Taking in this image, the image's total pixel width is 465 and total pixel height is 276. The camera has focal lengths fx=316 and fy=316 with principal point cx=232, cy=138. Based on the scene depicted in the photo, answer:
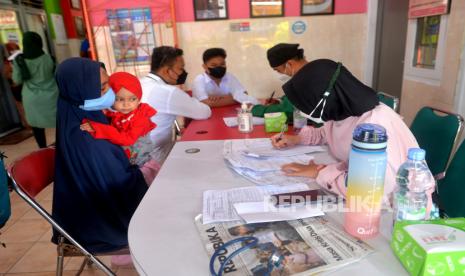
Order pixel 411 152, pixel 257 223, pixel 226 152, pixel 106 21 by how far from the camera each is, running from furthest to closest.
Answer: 1. pixel 106 21
2. pixel 226 152
3. pixel 257 223
4. pixel 411 152

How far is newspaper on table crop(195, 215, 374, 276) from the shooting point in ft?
2.19

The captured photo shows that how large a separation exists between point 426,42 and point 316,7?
150 cm

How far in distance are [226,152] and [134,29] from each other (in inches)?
122

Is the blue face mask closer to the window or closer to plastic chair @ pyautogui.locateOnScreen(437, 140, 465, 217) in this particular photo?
plastic chair @ pyautogui.locateOnScreen(437, 140, 465, 217)

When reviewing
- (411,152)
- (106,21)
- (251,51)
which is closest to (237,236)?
(411,152)

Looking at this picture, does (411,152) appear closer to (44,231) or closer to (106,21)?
(44,231)

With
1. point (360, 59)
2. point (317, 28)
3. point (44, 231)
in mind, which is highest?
point (317, 28)

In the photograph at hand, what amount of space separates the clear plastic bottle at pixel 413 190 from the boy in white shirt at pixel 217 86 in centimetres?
194

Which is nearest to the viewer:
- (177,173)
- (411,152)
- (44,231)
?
(411,152)

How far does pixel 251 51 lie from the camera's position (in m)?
4.02

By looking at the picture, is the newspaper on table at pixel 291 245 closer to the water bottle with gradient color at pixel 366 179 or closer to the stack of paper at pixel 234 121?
the water bottle with gradient color at pixel 366 179

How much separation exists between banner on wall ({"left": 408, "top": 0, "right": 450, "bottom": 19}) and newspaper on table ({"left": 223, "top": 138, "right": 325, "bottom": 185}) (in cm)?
180

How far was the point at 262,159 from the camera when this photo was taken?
51.5 inches

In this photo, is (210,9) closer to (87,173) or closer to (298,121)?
(298,121)
